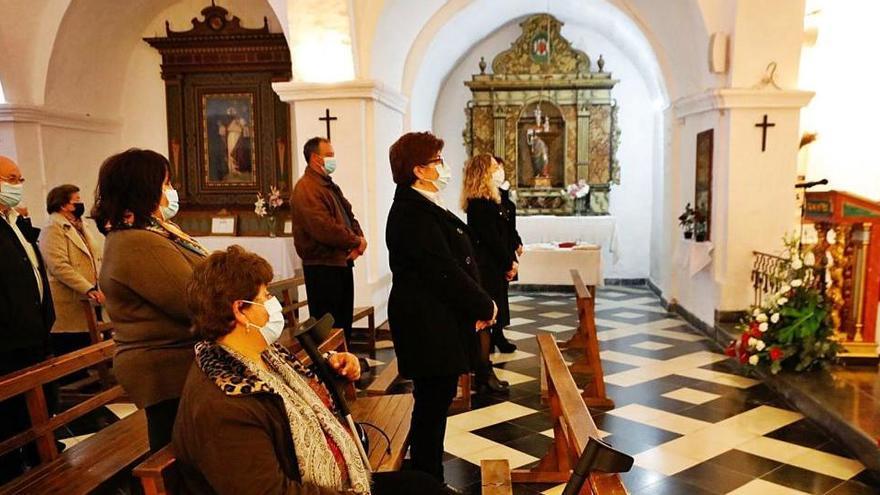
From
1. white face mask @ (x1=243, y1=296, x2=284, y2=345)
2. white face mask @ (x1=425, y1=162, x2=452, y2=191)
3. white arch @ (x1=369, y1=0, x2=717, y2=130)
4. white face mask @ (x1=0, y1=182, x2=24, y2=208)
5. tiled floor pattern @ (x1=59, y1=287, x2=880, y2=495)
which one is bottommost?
tiled floor pattern @ (x1=59, y1=287, x2=880, y2=495)

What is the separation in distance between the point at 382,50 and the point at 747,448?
5297 millimetres

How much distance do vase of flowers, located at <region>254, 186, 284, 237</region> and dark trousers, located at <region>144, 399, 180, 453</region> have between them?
6.50 m

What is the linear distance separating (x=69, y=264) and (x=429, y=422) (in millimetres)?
3244

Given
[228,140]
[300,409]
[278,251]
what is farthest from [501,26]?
[300,409]

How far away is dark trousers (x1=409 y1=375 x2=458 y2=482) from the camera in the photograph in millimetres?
2838

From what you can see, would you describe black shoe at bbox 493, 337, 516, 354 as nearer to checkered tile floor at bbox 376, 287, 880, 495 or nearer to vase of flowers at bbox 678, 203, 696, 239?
checkered tile floor at bbox 376, 287, 880, 495

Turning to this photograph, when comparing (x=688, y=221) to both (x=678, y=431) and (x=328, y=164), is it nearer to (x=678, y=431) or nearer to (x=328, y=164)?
(x=678, y=431)

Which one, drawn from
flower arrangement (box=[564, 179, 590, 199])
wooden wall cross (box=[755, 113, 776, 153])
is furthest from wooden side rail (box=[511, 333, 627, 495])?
flower arrangement (box=[564, 179, 590, 199])

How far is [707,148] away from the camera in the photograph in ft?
22.3

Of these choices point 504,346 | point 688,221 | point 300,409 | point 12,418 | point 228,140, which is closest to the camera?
point 300,409

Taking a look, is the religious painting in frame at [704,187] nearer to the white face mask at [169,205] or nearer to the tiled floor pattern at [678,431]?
the tiled floor pattern at [678,431]

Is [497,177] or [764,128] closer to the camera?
[497,177]

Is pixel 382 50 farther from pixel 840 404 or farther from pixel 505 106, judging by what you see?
pixel 840 404

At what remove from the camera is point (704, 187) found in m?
6.89
